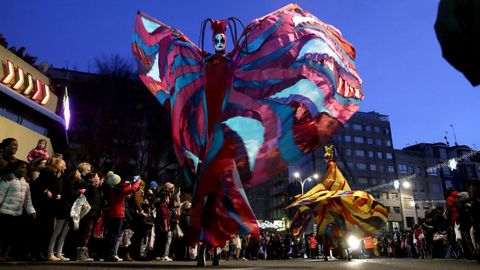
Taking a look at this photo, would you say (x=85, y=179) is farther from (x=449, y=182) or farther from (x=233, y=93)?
→ (x=449, y=182)

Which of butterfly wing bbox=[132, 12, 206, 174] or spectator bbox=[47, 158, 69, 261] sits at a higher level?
butterfly wing bbox=[132, 12, 206, 174]

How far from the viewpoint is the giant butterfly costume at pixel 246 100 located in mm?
5516

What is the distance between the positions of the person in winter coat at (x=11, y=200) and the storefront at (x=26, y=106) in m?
9.08

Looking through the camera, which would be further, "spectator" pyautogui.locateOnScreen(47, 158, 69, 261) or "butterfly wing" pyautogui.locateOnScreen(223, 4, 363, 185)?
"spectator" pyautogui.locateOnScreen(47, 158, 69, 261)

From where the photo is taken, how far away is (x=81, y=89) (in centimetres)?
2384

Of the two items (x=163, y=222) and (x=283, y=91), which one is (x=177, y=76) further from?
(x=163, y=222)

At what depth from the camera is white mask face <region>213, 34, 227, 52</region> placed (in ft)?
22.7

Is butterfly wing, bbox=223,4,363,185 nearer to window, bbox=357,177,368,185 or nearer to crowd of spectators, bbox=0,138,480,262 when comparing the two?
crowd of spectators, bbox=0,138,480,262

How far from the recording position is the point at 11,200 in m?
6.46

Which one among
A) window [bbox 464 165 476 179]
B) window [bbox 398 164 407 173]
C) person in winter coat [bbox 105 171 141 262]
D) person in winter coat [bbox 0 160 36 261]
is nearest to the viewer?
person in winter coat [bbox 0 160 36 261]

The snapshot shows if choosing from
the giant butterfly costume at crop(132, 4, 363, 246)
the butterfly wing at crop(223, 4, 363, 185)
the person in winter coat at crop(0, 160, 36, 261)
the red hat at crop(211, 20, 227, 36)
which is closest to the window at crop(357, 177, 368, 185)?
the giant butterfly costume at crop(132, 4, 363, 246)

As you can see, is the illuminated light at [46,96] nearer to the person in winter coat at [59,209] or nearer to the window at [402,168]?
the person in winter coat at [59,209]

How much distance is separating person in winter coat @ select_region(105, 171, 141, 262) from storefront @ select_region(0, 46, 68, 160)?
8282 millimetres

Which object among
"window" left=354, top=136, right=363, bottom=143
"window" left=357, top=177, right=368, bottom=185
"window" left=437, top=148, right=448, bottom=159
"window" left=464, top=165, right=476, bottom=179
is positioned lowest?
"window" left=357, top=177, right=368, bottom=185
